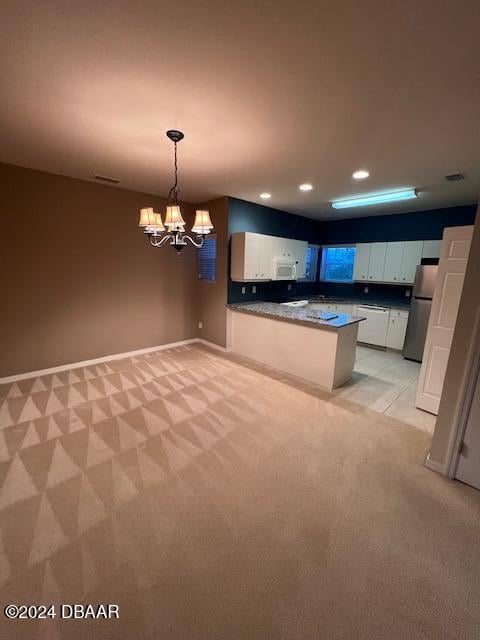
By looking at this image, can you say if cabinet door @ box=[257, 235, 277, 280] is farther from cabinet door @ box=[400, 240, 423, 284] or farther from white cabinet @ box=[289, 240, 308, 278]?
cabinet door @ box=[400, 240, 423, 284]

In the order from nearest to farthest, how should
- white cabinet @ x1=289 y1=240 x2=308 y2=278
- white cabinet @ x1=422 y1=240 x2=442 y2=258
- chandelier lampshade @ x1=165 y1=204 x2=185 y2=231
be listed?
chandelier lampshade @ x1=165 y1=204 x2=185 y2=231
white cabinet @ x1=422 y1=240 x2=442 y2=258
white cabinet @ x1=289 y1=240 x2=308 y2=278

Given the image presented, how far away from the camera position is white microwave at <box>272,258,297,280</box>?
470cm

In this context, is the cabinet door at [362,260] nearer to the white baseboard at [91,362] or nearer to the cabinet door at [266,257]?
the cabinet door at [266,257]

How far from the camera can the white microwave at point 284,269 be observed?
15.4 ft

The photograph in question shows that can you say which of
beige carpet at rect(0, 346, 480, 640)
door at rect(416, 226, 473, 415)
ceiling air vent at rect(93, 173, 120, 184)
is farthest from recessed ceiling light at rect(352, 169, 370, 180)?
ceiling air vent at rect(93, 173, 120, 184)

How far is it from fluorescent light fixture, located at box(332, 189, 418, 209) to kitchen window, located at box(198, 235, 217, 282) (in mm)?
2232

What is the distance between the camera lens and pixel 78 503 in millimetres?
1783

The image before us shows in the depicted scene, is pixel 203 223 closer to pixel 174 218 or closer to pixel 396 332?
pixel 174 218

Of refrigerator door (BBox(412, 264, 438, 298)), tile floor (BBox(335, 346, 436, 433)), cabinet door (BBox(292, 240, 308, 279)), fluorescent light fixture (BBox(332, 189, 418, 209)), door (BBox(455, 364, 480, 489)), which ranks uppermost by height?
fluorescent light fixture (BBox(332, 189, 418, 209))

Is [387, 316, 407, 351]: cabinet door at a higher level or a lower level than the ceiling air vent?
lower

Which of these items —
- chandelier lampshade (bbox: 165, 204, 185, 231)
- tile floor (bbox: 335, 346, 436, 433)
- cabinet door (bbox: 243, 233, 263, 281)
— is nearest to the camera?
chandelier lampshade (bbox: 165, 204, 185, 231)

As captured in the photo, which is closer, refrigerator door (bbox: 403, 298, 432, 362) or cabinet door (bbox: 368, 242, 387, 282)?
refrigerator door (bbox: 403, 298, 432, 362)

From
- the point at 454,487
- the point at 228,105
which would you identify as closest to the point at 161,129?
the point at 228,105

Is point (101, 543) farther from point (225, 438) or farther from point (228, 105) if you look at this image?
point (228, 105)
